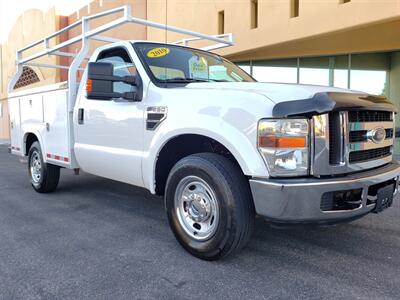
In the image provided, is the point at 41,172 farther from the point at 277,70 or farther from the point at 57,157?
the point at 277,70

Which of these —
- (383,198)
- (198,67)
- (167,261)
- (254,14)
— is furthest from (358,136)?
(254,14)

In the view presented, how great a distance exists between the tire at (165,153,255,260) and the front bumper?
0.60 ft

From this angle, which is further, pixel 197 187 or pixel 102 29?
pixel 102 29

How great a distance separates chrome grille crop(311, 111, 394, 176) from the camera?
2865 mm

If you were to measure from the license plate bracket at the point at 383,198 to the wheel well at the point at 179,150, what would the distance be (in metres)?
1.24

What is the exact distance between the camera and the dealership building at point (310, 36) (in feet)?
31.4

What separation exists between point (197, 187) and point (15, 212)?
9.72 feet

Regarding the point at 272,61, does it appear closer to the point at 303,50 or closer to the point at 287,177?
the point at 303,50

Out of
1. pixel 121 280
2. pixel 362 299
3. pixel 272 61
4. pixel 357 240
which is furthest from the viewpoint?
pixel 272 61

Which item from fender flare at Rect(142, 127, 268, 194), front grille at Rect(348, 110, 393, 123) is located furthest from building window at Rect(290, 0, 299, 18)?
fender flare at Rect(142, 127, 268, 194)

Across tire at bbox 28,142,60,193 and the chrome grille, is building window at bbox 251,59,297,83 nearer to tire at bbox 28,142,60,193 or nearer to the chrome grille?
tire at bbox 28,142,60,193

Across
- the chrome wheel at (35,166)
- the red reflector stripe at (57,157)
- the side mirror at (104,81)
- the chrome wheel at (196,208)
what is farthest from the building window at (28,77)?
the chrome wheel at (196,208)

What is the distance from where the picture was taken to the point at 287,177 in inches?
114

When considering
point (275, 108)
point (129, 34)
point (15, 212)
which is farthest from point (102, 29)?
point (129, 34)
